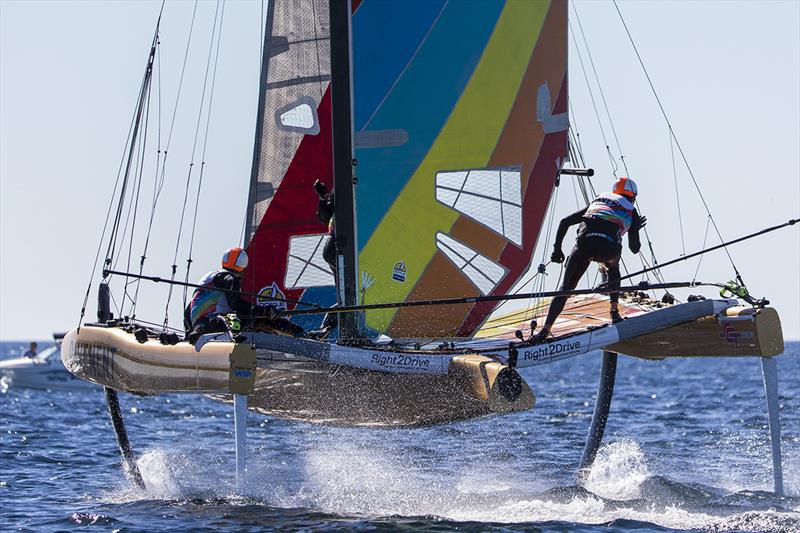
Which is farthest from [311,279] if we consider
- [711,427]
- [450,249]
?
[711,427]

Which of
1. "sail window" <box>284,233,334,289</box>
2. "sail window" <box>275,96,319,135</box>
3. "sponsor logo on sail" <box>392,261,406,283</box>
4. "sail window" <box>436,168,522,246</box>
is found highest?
"sail window" <box>275,96,319,135</box>

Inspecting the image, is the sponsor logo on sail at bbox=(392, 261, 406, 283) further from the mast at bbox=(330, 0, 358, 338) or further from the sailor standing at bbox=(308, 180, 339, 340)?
the sailor standing at bbox=(308, 180, 339, 340)

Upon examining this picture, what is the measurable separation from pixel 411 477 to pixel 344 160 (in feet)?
10.1

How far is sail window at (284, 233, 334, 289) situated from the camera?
12766 mm

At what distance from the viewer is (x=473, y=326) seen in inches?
463

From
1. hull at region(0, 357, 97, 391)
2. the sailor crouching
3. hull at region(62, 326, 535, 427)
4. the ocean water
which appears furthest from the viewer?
hull at region(0, 357, 97, 391)

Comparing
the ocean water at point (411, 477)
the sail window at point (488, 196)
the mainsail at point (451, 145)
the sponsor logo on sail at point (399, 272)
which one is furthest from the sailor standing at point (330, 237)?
the ocean water at point (411, 477)

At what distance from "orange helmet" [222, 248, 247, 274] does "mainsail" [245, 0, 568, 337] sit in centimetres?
18

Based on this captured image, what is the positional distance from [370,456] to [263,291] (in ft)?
7.70

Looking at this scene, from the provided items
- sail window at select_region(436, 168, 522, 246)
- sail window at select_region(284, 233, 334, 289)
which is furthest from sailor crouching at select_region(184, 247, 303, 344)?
sail window at select_region(436, 168, 522, 246)

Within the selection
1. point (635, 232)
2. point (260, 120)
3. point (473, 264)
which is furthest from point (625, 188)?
point (260, 120)

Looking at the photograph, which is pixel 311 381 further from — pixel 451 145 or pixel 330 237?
pixel 451 145

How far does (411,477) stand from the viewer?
39.7 ft

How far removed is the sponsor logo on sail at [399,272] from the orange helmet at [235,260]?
4.38 ft
